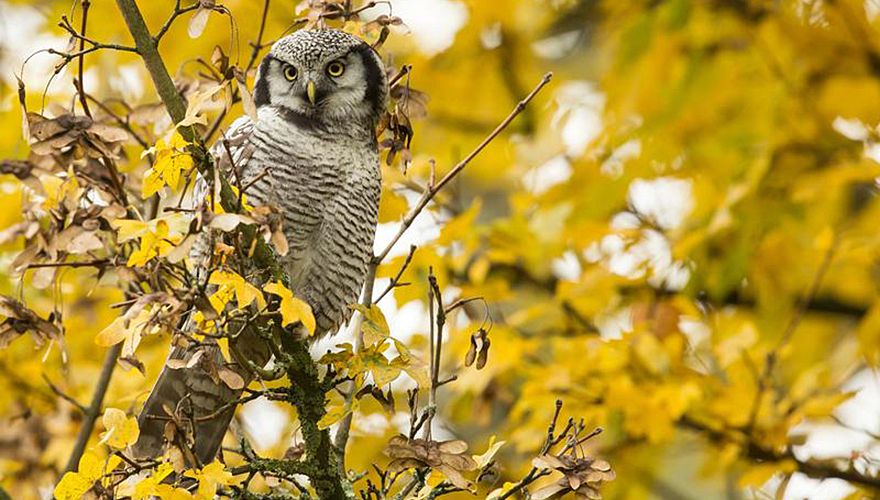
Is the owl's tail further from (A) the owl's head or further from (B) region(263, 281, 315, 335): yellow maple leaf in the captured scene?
(B) region(263, 281, 315, 335): yellow maple leaf

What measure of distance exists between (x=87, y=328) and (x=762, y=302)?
108 inches

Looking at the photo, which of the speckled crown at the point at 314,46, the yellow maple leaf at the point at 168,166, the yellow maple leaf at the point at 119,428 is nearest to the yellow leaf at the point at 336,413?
the yellow maple leaf at the point at 119,428

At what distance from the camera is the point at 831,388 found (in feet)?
14.4

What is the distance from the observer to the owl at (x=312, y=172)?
3457 millimetres

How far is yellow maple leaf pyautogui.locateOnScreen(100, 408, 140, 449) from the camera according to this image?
88.7 inches

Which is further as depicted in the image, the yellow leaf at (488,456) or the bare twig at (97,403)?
the bare twig at (97,403)

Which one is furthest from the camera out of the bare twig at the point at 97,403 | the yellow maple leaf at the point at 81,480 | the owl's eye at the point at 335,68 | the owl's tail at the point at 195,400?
the owl's eye at the point at 335,68

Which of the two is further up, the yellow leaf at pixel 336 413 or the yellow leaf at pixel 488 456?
the yellow leaf at pixel 336 413

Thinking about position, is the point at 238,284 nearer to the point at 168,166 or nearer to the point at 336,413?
the point at 168,166

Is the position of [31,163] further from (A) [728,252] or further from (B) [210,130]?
(A) [728,252]

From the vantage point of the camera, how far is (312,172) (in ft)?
11.5

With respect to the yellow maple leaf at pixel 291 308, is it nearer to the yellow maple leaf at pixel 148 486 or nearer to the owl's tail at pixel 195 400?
the yellow maple leaf at pixel 148 486

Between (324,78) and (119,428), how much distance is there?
1.65 meters

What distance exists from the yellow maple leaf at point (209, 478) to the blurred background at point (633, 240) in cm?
122
